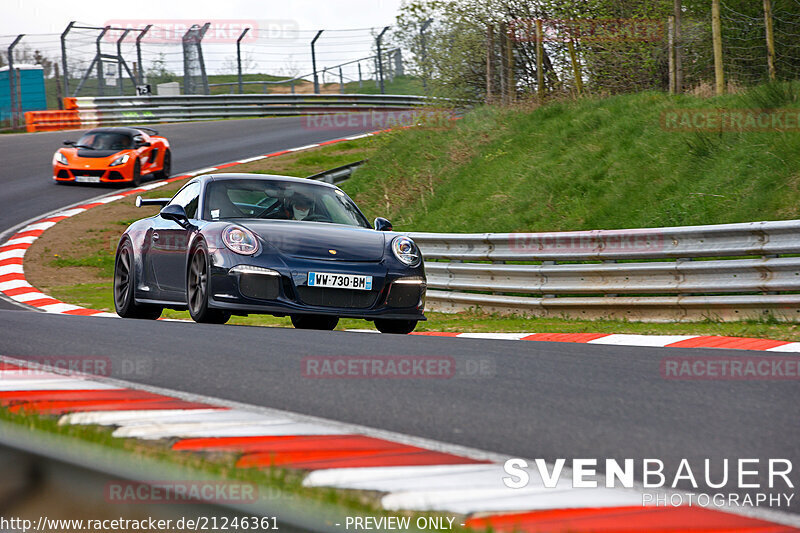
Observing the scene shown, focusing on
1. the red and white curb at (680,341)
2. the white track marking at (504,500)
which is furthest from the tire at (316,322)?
the white track marking at (504,500)

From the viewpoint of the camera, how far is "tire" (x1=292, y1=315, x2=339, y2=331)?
8.95m

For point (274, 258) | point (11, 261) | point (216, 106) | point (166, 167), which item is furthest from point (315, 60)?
point (274, 258)

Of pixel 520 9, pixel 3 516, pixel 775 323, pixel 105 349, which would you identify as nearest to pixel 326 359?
pixel 105 349

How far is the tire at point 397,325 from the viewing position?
26.9 ft

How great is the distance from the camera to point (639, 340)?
23.6 ft

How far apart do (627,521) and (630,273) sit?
23.4ft

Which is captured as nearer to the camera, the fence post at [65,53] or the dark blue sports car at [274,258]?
the dark blue sports car at [274,258]

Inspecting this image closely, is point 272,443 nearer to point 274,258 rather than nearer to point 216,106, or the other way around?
point 274,258

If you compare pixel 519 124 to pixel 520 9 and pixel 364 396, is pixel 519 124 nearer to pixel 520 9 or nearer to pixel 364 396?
pixel 520 9

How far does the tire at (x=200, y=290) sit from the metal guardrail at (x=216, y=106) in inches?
951

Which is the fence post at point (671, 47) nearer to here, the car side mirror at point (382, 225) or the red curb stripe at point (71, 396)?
the car side mirror at point (382, 225)

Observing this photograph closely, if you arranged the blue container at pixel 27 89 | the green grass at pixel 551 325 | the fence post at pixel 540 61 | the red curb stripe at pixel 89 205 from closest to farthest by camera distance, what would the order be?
the green grass at pixel 551 325 < the fence post at pixel 540 61 < the red curb stripe at pixel 89 205 < the blue container at pixel 27 89

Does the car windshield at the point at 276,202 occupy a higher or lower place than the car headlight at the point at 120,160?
lower

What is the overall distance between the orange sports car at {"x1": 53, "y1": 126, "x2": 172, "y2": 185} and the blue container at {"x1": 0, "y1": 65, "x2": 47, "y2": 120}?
15.1m
